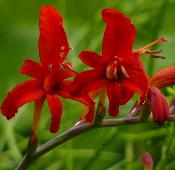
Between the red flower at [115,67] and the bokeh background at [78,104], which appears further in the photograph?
the bokeh background at [78,104]

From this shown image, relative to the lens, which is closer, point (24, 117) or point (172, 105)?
point (172, 105)

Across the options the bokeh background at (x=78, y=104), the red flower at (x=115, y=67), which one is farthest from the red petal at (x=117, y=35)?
the bokeh background at (x=78, y=104)

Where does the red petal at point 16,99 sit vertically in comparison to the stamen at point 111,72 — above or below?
below

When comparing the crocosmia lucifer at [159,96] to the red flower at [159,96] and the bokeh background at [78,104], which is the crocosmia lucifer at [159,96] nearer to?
the red flower at [159,96]

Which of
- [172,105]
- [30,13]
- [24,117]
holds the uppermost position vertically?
[30,13]

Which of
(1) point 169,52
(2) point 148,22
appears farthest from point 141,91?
(1) point 169,52

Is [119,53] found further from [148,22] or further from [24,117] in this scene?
[24,117]

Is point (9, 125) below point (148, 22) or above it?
below
